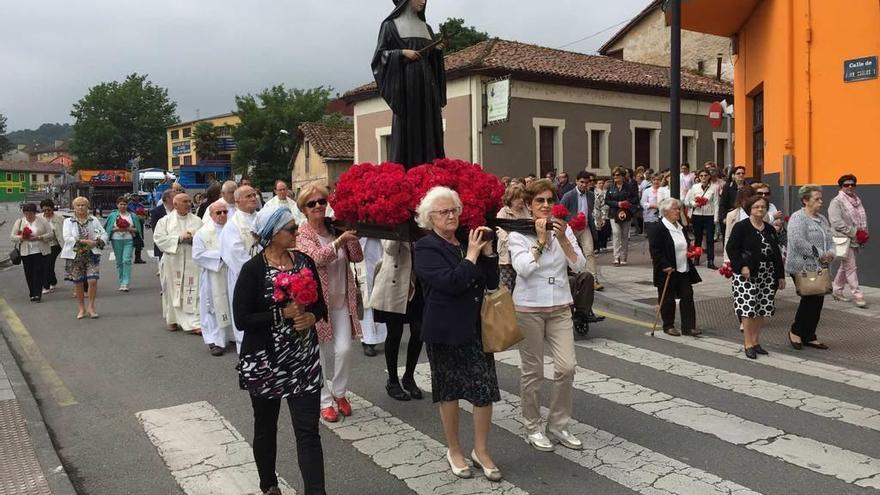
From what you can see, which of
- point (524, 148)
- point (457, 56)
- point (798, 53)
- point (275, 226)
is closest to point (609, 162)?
point (524, 148)

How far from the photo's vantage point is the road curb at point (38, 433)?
460 cm

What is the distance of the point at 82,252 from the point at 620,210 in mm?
9388

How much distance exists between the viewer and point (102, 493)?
15.0ft

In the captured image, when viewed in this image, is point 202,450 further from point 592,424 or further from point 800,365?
point 800,365

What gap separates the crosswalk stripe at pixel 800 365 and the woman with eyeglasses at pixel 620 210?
6.34m

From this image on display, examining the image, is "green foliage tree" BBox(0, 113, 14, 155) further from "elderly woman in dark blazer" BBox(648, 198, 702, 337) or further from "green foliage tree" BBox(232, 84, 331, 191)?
"elderly woman in dark blazer" BBox(648, 198, 702, 337)

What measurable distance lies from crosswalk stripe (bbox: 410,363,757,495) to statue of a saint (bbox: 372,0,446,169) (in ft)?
7.15

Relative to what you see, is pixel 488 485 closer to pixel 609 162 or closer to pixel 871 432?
pixel 871 432

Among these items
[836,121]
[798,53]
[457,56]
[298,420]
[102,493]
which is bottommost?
[102,493]

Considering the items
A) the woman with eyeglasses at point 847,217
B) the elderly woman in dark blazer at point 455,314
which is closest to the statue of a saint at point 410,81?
the elderly woman in dark blazer at point 455,314

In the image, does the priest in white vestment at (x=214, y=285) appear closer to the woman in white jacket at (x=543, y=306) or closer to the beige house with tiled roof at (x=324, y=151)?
the woman in white jacket at (x=543, y=306)

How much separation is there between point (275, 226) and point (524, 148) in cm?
2454

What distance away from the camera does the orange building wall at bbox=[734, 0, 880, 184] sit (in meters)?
11.8

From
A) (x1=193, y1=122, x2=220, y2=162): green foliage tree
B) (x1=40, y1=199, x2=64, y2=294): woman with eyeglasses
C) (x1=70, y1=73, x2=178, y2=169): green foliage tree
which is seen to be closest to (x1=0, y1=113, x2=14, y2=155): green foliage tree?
(x1=70, y1=73, x2=178, y2=169): green foliage tree
